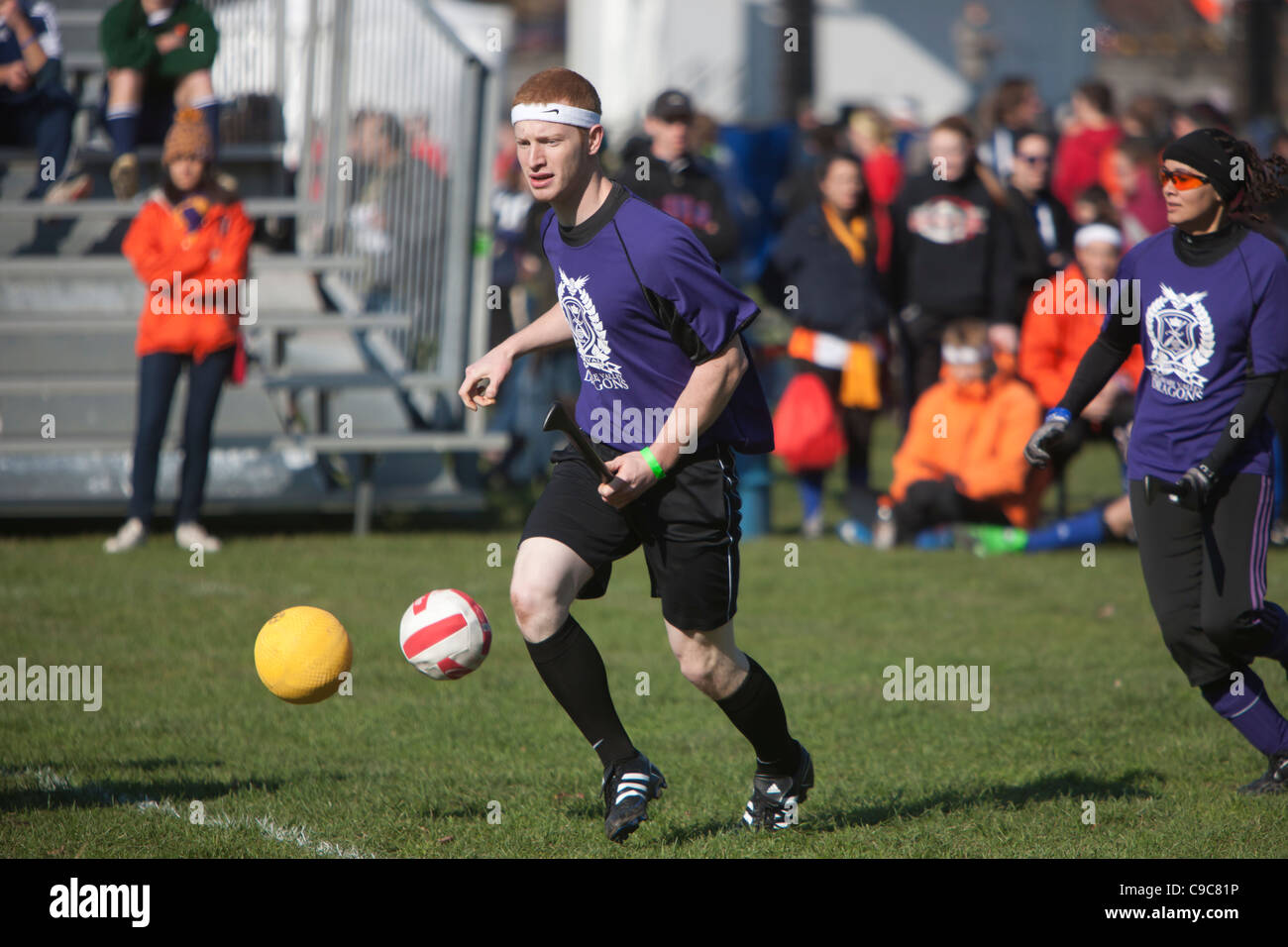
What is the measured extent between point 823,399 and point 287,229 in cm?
462

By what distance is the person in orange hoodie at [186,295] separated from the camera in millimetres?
9602

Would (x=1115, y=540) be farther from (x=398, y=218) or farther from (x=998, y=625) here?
(x=398, y=218)

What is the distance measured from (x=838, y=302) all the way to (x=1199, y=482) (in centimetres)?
599

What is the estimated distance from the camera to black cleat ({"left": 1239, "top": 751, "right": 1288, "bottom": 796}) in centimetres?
546

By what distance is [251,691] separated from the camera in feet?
22.5

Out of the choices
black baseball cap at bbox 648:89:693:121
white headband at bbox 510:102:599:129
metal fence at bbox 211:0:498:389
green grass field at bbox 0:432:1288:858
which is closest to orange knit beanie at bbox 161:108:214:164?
metal fence at bbox 211:0:498:389

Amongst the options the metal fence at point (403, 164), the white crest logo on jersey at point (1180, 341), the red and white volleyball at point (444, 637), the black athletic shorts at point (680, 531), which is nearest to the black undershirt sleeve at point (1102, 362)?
the white crest logo on jersey at point (1180, 341)

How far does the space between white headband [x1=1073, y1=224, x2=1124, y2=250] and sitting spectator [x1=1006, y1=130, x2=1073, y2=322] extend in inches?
18.1

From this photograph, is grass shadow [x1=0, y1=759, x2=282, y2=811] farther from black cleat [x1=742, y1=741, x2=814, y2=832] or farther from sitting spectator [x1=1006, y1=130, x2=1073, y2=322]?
sitting spectator [x1=1006, y1=130, x2=1073, y2=322]

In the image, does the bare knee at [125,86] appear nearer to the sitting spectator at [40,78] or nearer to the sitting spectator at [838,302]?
the sitting spectator at [40,78]

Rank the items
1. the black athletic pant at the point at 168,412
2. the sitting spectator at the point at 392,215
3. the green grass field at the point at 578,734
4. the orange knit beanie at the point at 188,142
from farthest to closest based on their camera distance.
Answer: the sitting spectator at the point at 392,215
the black athletic pant at the point at 168,412
the orange knit beanie at the point at 188,142
the green grass field at the point at 578,734

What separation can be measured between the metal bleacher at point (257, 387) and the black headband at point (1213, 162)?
601cm

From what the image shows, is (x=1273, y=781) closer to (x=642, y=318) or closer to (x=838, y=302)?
(x=642, y=318)

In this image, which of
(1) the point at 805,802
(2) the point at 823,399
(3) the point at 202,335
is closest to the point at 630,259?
(1) the point at 805,802
